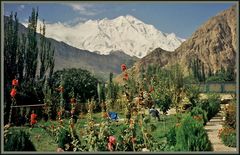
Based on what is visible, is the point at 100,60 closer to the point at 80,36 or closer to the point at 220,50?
the point at 80,36

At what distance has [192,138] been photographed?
7.35 meters

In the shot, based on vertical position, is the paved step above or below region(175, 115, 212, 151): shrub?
below

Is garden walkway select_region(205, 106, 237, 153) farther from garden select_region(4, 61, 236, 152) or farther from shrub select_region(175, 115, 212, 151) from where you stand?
shrub select_region(175, 115, 212, 151)

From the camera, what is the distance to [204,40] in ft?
222

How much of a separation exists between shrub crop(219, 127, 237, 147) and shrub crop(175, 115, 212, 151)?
82.0 inches

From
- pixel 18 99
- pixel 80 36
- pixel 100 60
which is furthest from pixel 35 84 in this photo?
pixel 100 60

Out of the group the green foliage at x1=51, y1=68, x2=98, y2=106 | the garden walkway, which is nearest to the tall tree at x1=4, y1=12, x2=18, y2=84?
the green foliage at x1=51, y1=68, x2=98, y2=106

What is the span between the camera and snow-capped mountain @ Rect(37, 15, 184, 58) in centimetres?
1212

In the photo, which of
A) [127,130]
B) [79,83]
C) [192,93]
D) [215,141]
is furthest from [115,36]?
[127,130]

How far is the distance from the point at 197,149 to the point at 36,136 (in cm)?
498

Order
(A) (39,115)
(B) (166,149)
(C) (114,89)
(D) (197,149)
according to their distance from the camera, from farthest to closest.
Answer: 1. (C) (114,89)
2. (A) (39,115)
3. (B) (166,149)
4. (D) (197,149)

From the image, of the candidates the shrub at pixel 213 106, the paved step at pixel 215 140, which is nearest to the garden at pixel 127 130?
the paved step at pixel 215 140

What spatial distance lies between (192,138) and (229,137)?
2570 millimetres

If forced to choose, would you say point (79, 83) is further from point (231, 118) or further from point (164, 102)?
point (231, 118)
